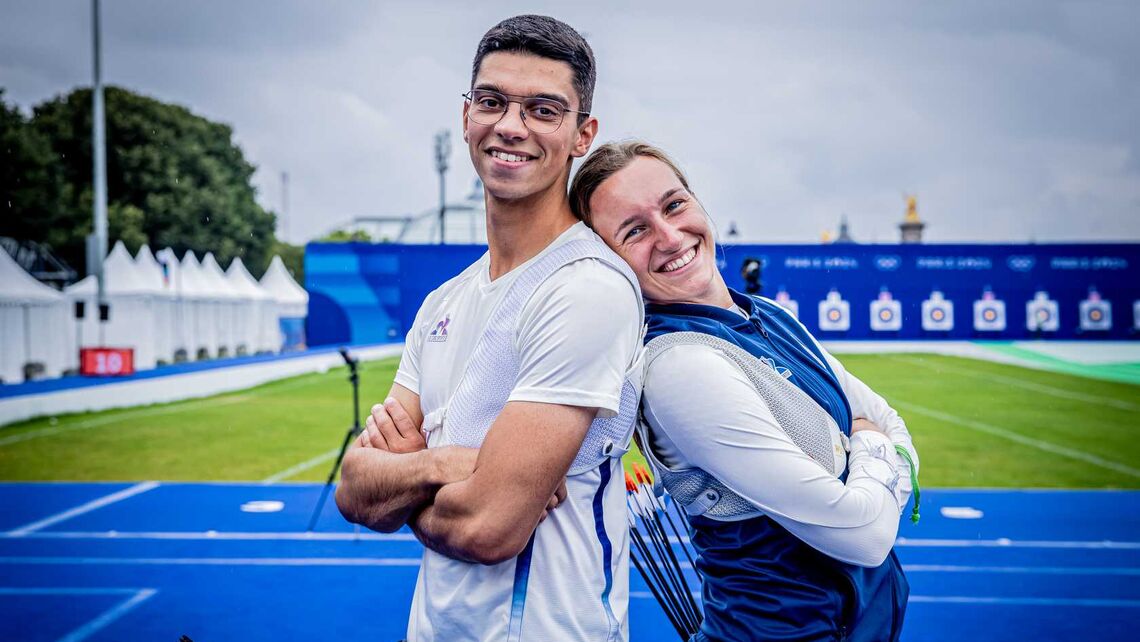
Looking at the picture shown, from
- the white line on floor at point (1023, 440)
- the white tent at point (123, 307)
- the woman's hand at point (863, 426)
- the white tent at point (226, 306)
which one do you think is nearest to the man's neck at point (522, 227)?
the woman's hand at point (863, 426)

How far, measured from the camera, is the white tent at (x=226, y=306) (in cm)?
1566

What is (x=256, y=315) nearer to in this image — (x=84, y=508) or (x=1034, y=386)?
(x=84, y=508)

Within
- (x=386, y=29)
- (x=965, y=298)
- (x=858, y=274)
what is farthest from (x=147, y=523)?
(x=965, y=298)

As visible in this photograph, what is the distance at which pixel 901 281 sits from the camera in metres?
10.2

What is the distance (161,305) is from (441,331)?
13.9 m

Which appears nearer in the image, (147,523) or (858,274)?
(147,523)

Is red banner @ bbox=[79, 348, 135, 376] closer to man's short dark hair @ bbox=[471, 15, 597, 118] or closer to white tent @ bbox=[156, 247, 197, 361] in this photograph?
white tent @ bbox=[156, 247, 197, 361]

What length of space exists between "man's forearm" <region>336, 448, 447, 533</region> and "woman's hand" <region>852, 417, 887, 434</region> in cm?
76

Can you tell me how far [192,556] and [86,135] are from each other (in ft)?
74.0

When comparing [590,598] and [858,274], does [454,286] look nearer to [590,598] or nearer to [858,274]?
[590,598]

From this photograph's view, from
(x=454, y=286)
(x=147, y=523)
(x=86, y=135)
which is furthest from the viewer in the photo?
(x=86, y=135)

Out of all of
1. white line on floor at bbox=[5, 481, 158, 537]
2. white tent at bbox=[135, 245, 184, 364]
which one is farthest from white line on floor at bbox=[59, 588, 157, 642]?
white tent at bbox=[135, 245, 184, 364]

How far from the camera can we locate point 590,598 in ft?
4.20

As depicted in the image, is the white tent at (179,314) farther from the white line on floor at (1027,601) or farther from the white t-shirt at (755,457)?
the white t-shirt at (755,457)
